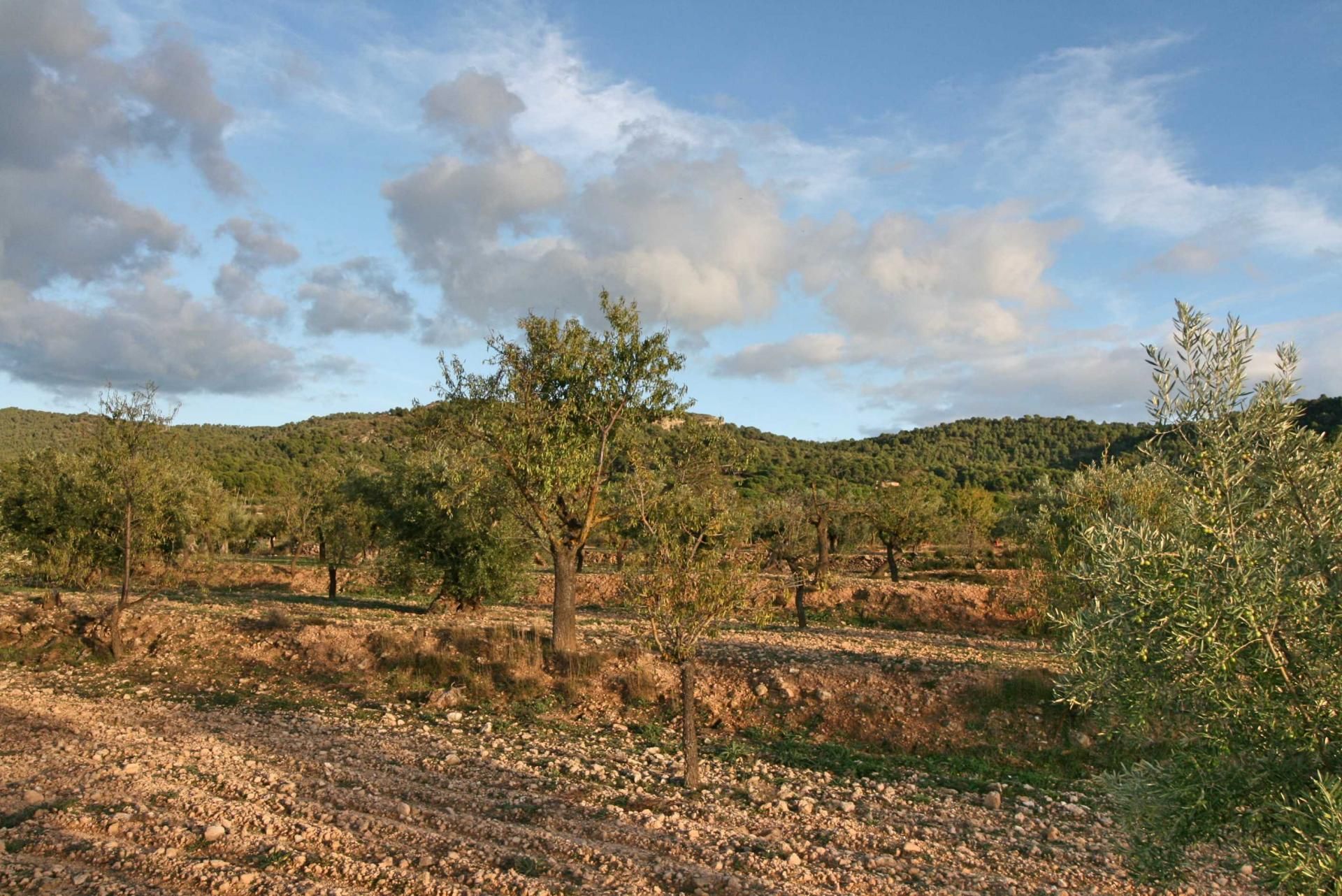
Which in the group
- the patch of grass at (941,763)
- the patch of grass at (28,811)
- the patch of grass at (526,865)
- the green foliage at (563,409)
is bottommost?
the patch of grass at (941,763)

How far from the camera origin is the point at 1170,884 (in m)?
10.1

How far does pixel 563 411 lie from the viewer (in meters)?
20.6

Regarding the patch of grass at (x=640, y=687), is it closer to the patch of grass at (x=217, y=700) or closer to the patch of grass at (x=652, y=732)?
the patch of grass at (x=652, y=732)

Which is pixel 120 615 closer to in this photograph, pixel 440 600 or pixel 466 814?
pixel 440 600

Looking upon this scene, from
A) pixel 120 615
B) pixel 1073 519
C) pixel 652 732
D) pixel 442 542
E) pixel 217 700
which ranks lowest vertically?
pixel 652 732

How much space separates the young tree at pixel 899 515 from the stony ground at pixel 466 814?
3291 centimetres

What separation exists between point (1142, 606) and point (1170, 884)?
20.8ft

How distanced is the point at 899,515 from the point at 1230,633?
1841 inches

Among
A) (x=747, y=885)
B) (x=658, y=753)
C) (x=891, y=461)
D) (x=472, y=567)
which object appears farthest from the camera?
(x=891, y=461)

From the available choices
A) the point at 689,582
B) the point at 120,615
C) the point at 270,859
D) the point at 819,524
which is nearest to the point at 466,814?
the point at 270,859

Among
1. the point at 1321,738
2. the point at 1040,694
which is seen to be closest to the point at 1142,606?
the point at 1321,738

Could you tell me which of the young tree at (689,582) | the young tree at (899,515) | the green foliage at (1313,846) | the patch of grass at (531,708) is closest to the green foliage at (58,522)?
the patch of grass at (531,708)

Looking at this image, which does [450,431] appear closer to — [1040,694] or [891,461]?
[1040,694]

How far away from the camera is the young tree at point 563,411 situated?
20.5 meters
